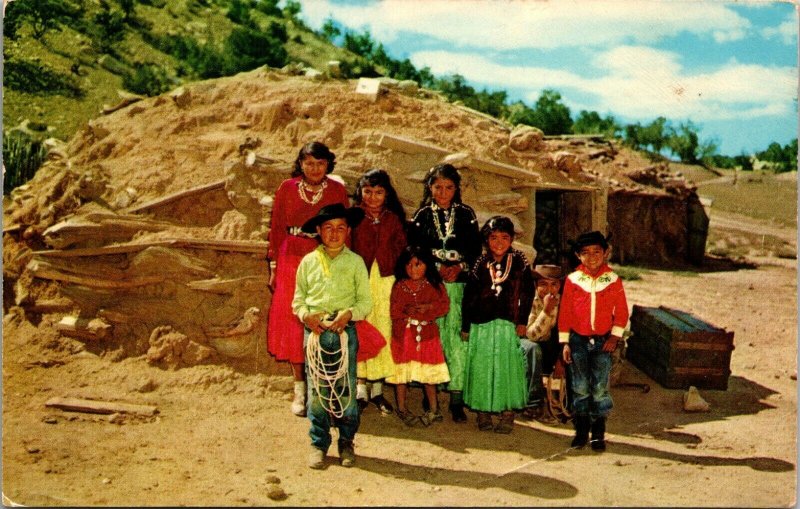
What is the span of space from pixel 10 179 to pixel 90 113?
689 cm

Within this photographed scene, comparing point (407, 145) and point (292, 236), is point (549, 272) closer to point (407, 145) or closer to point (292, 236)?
point (407, 145)

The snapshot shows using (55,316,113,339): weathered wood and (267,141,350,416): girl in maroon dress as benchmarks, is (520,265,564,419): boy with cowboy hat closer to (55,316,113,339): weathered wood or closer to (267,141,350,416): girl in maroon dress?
(267,141,350,416): girl in maroon dress

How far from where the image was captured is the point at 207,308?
5684mm

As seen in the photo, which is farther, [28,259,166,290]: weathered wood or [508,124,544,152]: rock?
[508,124,544,152]: rock

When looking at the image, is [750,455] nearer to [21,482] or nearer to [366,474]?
[366,474]

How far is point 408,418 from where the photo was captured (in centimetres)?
493

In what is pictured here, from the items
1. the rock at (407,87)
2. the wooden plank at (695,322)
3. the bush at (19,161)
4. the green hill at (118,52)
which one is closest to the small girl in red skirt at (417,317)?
the wooden plank at (695,322)

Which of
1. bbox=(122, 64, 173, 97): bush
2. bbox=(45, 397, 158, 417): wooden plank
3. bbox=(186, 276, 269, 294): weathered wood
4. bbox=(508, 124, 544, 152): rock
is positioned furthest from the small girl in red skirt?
bbox=(122, 64, 173, 97): bush

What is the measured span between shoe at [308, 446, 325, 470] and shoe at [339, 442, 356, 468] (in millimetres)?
123

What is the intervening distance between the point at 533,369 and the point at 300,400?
1.86 metres

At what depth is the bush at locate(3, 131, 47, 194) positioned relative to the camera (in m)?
7.62

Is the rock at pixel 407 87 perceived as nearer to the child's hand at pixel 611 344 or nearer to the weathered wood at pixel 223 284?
the weathered wood at pixel 223 284

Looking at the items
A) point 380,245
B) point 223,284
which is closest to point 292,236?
point 380,245

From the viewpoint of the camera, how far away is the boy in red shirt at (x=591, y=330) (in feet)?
14.6
